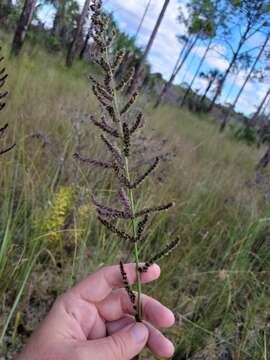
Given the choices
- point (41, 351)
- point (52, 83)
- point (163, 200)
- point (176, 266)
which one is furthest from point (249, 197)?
point (52, 83)

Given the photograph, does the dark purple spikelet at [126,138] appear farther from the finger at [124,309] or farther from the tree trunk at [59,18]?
the tree trunk at [59,18]

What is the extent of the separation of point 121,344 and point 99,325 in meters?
0.30

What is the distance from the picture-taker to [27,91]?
4652 mm

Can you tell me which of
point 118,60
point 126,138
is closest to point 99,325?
point 126,138

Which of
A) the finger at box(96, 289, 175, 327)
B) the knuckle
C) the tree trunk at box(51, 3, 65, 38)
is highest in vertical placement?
the tree trunk at box(51, 3, 65, 38)

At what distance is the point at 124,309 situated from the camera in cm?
129

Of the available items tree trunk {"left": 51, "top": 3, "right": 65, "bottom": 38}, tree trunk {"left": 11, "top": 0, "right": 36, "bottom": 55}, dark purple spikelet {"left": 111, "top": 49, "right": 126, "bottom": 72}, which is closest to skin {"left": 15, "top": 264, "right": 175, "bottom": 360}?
dark purple spikelet {"left": 111, "top": 49, "right": 126, "bottom": 72}

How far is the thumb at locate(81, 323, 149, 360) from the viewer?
36.3 inches

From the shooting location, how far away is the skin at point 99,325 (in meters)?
0.93

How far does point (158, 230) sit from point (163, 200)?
39cm

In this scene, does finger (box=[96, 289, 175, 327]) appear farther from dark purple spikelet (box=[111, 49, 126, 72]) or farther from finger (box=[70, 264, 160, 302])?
dark purple spikelet (box=[111, 49, 126, 72])

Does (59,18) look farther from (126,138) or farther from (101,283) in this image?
(126,138)

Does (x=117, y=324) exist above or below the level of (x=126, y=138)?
below

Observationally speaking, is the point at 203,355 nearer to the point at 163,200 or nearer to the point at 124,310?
the point at 124,310
